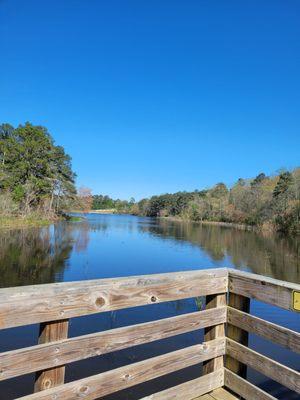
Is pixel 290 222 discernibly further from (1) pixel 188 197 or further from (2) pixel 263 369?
(1) pixel 188 197

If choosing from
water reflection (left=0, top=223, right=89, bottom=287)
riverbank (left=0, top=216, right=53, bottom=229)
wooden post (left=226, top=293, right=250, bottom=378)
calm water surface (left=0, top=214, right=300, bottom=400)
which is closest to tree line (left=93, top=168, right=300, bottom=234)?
calm water surface (left=0, top=214, right=300, bottom=400)

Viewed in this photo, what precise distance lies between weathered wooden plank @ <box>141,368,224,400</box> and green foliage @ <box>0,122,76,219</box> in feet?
123

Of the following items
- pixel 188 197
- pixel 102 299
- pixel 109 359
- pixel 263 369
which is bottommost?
pixel 109 359

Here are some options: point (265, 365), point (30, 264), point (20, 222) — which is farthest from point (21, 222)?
point (265, 365)

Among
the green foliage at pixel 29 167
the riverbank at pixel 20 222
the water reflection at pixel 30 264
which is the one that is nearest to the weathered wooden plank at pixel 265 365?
the water reflection at pixel 30 264

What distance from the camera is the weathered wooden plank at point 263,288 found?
2564 millimetres

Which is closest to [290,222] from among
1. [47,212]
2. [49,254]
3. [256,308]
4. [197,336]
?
[47,212]

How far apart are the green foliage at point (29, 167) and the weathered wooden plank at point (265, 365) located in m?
37.5

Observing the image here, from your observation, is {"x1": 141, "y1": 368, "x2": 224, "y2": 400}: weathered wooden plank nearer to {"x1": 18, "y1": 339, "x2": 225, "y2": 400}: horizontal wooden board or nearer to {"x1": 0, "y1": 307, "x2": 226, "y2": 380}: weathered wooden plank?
{"x1": 18, "y1": 339, "x2": 225, "y2": 400}: horizontal wooden board

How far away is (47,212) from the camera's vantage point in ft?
144

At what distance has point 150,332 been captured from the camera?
260 cm

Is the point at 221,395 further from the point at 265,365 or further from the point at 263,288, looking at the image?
the point at 263,288

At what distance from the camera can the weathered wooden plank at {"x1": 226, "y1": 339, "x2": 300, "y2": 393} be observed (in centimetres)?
245

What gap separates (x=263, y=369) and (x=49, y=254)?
15.1 meters
